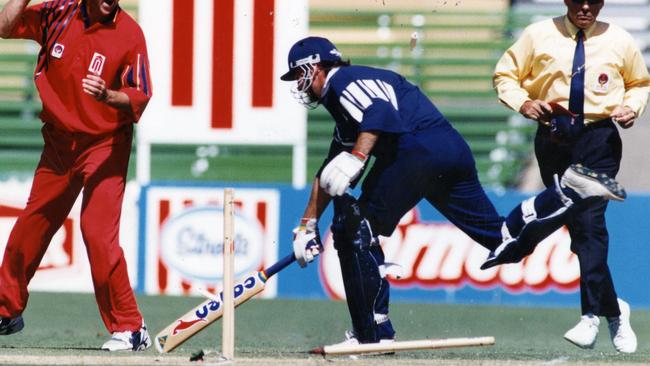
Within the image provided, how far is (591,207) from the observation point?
7.31 m

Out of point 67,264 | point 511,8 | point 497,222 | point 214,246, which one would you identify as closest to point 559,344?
point 497,222

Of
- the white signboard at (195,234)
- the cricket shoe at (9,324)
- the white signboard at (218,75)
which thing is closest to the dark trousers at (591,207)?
the cricket shoe at (9,324)

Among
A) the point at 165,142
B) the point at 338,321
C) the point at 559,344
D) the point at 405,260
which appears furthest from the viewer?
the point at 165,142

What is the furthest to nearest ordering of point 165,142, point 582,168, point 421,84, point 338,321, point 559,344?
point 421,84, point 165,142, point 338,321, point 559,344, point 582,168

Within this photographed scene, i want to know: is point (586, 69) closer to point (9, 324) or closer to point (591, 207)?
point (591, 207)

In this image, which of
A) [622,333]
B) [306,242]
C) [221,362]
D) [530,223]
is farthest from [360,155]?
[622,333]

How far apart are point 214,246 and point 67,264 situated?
1141 millimetres

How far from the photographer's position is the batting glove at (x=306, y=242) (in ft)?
22.5

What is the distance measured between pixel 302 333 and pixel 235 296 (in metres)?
1.91

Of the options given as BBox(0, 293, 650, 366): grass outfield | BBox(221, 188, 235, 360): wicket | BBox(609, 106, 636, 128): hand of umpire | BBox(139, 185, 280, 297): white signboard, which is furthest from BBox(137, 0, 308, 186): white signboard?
BBox(221, 188, 235, 360): wicket

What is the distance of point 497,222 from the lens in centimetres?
725

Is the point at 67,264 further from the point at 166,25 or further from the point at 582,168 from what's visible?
the point at 582,168

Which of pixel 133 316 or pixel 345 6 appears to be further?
pixel 345 6

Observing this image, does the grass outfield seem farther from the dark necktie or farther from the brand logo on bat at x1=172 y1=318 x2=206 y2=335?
the dark necktie
